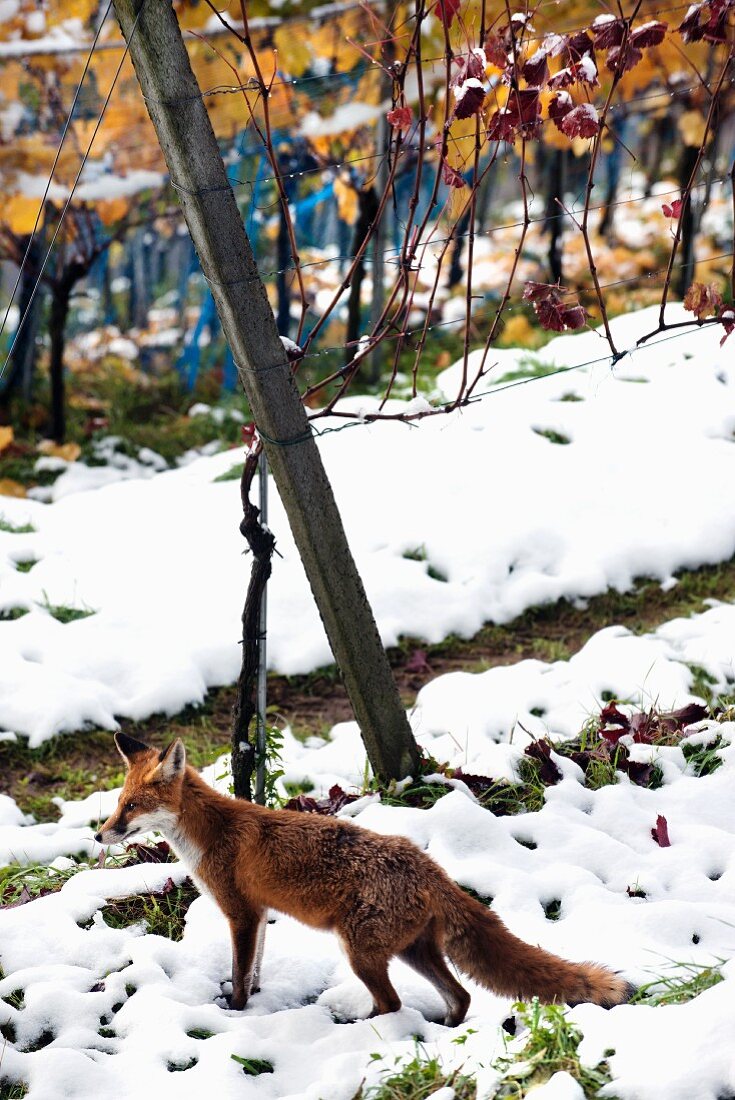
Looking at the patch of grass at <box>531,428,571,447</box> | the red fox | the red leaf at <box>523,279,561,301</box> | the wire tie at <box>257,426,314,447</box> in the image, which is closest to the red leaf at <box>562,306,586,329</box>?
the red leaf at <box>523,279,561,301</box>

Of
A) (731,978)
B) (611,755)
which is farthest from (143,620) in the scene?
(731,978)

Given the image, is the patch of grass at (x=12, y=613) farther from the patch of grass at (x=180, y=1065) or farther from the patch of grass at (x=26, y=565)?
the patch of grass at (x=180, y=1065)

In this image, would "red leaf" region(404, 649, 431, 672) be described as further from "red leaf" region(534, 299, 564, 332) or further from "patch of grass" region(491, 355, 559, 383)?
"patch of grass" region(491, 355, 559, 383)

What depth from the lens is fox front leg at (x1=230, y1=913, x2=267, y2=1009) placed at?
10.0 feet

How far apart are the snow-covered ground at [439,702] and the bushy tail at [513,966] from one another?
146mm

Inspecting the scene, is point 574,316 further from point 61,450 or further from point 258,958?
point 61,450

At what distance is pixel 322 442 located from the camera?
317 inches

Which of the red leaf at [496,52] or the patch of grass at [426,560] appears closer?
the red leaf at [496,52]

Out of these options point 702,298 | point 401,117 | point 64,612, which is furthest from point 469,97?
point 64,612

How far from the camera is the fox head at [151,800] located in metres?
3.12

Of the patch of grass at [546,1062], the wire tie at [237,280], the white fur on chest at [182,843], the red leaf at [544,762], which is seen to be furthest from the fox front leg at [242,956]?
the wire tie at [237,280]

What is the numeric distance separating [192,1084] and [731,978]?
1353 millimetres

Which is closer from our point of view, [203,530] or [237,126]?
[203,530]

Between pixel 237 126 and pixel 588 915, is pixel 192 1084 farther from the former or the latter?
pixel 237 126
